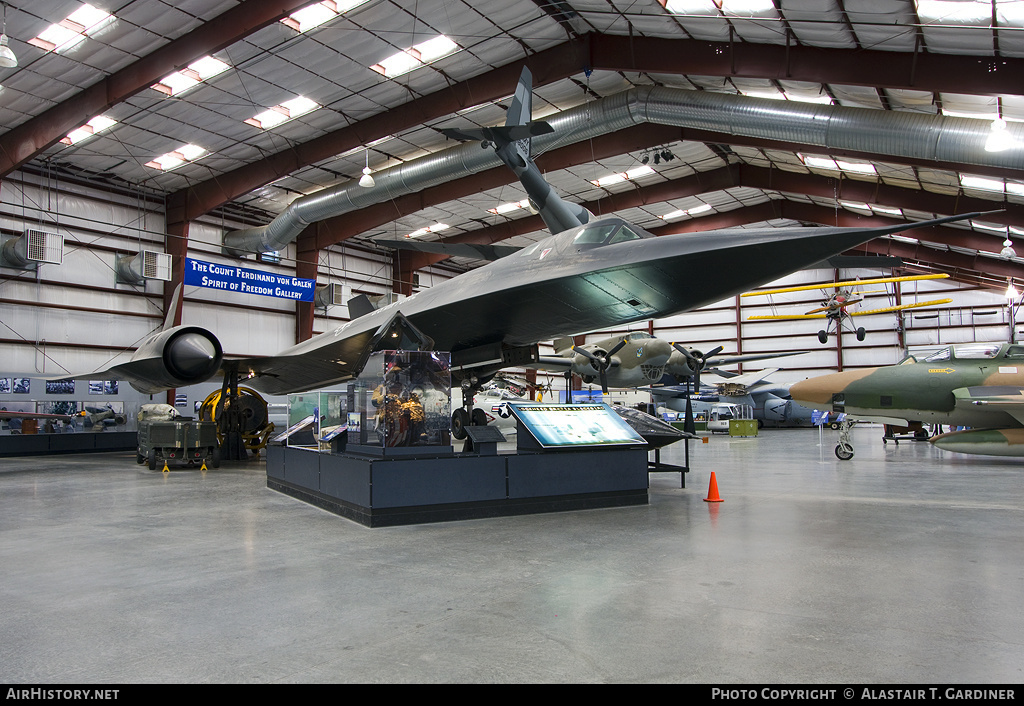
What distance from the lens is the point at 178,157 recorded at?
20.9m

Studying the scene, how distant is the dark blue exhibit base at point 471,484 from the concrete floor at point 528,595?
242mm

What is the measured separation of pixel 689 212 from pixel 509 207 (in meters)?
9.18

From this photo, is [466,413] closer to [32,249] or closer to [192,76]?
[192,76]

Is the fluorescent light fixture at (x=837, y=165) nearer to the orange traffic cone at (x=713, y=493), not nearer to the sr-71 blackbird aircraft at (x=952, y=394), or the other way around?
the sr-71 blackbird aircraft at (x=952, y=394)

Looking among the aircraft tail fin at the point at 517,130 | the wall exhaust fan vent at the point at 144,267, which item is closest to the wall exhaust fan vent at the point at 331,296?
the wall exhaust fan vent at the point at 144,267

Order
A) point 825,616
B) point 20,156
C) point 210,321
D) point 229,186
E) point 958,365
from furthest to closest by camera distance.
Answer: point 210,321 → point 229,186 → point 20,156 → point 958,365 → point 825,616

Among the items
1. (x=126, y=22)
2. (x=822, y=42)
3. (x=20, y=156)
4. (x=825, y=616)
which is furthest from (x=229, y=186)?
(x=825, y=616)

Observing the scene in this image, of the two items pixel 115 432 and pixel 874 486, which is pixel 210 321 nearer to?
pixel 115 432

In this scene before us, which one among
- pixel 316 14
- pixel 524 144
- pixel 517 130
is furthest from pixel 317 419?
pixel 316 14

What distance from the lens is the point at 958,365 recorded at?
12.2 meters

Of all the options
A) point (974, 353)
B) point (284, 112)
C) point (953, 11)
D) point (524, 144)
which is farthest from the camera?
point (284, 112)

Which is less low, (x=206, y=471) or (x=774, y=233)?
(x=774, y=233)

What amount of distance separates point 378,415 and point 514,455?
58.3 inches

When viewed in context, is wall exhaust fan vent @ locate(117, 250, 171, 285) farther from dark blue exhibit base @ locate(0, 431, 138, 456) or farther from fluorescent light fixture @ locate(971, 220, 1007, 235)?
fluorescent light fixture @ locate(971, 220, 1007, 235)
